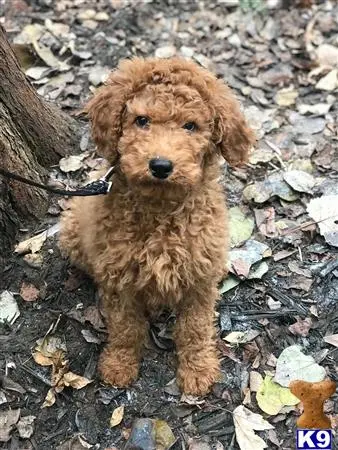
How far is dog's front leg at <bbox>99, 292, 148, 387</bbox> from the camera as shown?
3434 millimetres

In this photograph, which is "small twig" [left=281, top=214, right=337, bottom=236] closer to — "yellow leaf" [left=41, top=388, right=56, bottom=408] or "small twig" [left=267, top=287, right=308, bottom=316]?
"small twig" [left=267, top=287, right=308, bottom=316]

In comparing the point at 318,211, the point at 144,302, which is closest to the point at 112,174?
the point at 144,302

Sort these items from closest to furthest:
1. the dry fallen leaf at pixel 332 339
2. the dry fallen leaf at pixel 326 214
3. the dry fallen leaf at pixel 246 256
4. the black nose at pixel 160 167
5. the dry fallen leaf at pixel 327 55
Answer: the black nose at pixel 160 167 < the dry fallen leaf at pixel 332 339 < the dry fallen leaf at pixel 246 256 < the dry fallen leaf at pixel 326 214 < the dry fallen leaf at pixel 327 55

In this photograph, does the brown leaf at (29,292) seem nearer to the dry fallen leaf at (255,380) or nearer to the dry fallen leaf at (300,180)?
the dry fallen leaf at (255,380)

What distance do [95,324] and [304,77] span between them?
10.9 ft

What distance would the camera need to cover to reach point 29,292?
3846 millimetres

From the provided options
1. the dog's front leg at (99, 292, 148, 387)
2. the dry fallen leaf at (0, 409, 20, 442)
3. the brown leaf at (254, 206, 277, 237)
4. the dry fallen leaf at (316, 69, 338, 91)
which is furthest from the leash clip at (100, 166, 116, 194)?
the dry fallen leaf at (316, 69, 338, 91)

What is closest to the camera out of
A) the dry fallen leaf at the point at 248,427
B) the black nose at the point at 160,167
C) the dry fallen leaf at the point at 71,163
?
the black nose at the point at 160,167

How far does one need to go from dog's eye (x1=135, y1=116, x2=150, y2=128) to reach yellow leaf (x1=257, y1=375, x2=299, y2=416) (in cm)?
165

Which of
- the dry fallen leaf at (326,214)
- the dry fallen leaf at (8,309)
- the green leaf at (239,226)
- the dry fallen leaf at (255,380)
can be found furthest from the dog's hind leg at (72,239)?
the dry fallen leaf at (326,214)

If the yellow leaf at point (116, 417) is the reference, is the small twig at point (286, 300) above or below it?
above

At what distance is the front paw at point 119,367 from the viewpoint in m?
3.51

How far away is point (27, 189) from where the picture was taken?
13.0ft

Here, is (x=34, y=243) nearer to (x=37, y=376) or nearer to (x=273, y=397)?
(x=37, y=376)
